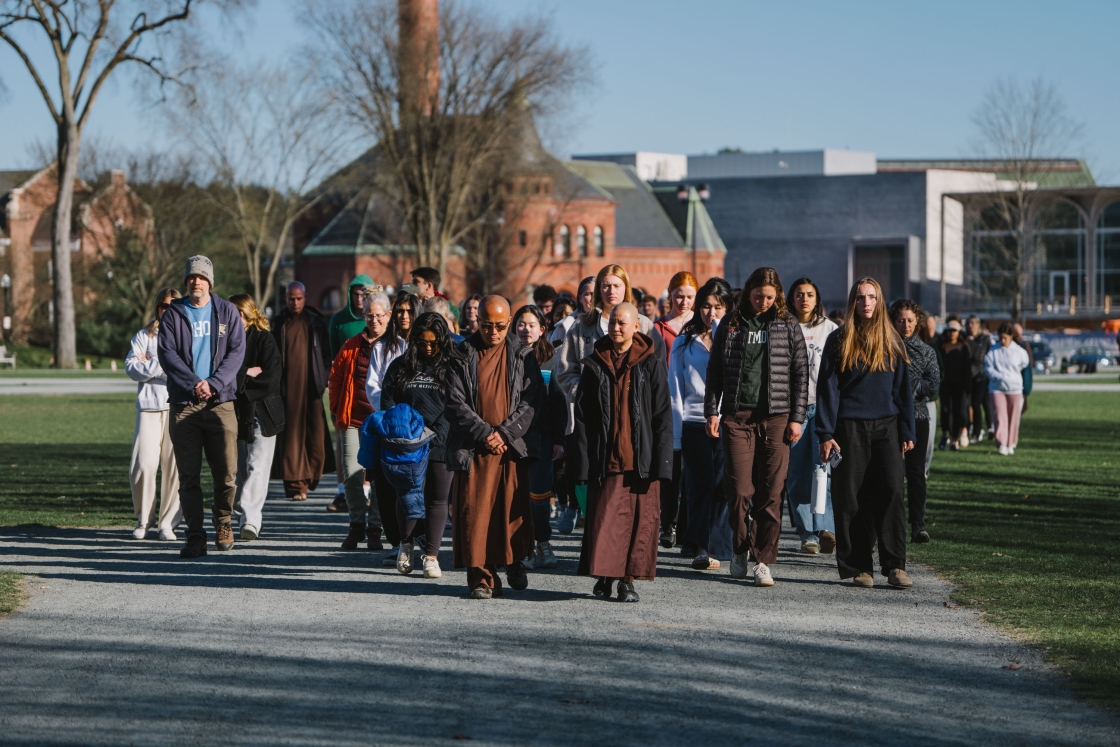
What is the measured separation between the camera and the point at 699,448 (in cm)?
1016

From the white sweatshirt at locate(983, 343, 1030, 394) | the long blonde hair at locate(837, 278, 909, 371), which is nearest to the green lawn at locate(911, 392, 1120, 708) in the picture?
the white sweatshirt at locate(983, 343, 1030, 394)

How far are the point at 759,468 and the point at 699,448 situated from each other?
0.73m

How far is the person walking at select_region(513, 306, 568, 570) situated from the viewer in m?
9.19

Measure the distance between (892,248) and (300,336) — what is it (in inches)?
3680

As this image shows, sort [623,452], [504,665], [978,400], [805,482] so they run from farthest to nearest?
[978,400]
[805,482]
[623,452]
[504,665]

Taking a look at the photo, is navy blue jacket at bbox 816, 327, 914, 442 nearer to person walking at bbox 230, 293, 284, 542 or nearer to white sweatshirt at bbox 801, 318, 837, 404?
white sweatshirt at bbox 801, 318, 837, 404

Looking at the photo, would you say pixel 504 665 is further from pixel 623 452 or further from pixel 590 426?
pixel 590 426

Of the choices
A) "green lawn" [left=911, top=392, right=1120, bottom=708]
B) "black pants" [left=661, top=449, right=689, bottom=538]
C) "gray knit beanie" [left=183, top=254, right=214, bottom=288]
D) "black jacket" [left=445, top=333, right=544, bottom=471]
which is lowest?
"green lawn" [left=911, top=392, right=1120, bottom=708]

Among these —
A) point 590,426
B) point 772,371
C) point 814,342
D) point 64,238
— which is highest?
point 64,238

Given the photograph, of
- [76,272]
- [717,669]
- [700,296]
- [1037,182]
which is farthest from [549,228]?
[717,669]

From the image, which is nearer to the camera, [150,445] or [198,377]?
[198,377]

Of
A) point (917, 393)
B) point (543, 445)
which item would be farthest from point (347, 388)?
point (917, 393)

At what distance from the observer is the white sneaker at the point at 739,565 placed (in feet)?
31.6

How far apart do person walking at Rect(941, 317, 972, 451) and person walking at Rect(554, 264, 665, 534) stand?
1228cm
